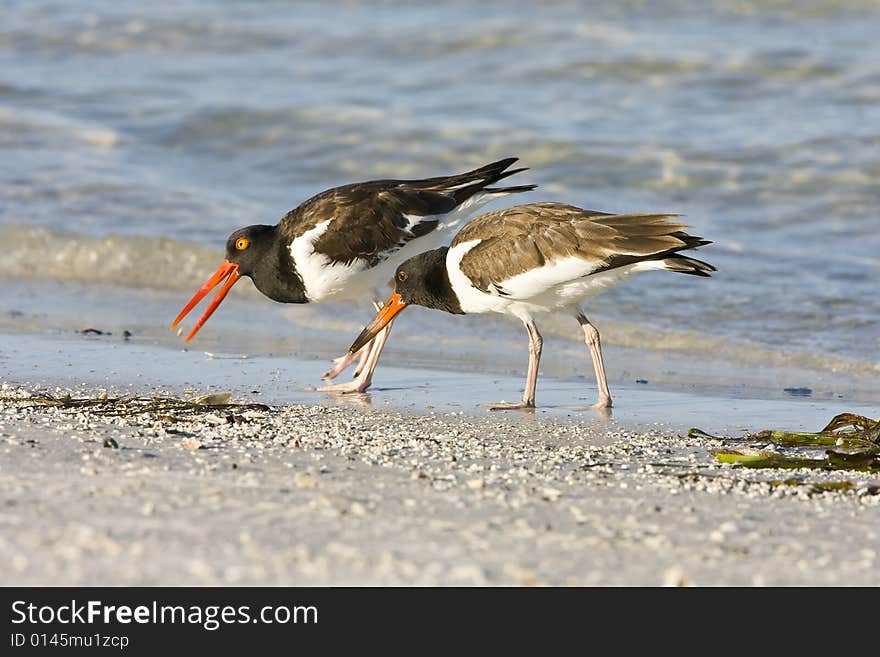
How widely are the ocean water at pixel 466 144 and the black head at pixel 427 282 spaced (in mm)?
707

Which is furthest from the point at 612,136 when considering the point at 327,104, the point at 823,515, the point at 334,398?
the point at 823,515

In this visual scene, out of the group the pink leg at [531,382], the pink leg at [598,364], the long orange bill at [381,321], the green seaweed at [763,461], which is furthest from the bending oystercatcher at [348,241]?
the green seaweed at [763,461]

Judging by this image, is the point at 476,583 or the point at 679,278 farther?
the point at 679,278

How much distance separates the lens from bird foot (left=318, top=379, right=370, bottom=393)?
721cm

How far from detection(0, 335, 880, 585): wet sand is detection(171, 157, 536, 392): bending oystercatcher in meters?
1.36

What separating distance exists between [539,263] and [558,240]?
18 cm

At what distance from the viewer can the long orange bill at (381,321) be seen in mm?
7520

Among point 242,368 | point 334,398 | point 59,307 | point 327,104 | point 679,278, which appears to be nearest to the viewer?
point 334,398

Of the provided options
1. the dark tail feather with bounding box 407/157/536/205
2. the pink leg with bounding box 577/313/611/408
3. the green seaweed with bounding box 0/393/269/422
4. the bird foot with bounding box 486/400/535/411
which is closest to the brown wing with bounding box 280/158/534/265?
the dark tail feather with bounding box 407/157/536/205

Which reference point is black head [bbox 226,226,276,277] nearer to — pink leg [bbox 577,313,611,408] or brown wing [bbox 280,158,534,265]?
brown wing [bbox 280,158,534,265]

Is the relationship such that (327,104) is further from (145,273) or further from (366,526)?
(366,526)

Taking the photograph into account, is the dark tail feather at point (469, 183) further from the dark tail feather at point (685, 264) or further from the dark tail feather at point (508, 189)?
the dark tail feather at point (685, 264)

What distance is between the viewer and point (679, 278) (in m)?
10.2
